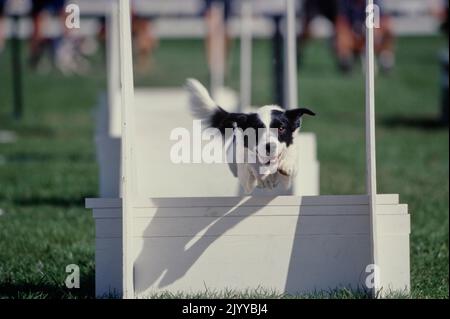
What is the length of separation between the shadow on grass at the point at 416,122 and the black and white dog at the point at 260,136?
9.09 metres

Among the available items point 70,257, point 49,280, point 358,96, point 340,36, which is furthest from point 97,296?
point 340,36

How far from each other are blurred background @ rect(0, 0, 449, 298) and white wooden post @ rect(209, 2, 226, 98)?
0.15m

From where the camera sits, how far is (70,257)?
603 cm

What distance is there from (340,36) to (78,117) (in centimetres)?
748

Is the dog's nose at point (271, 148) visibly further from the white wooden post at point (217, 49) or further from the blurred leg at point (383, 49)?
the blurred leg at point (383, 49)

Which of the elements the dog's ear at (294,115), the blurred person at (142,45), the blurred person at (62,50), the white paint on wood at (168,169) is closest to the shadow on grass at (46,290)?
the white paint on wood at (168,169)

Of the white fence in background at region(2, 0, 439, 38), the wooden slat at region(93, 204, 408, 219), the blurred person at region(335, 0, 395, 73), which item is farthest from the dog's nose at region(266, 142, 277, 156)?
the white fence in background at region(2, 0, 439, 38)

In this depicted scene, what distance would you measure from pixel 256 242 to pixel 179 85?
51.2ft

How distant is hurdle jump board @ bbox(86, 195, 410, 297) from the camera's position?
195 inches

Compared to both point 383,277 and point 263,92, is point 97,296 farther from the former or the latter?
point 263,92

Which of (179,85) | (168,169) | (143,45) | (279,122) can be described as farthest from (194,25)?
(279,122)

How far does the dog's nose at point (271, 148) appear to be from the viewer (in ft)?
16.6

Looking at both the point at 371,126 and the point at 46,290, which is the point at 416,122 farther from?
Answer: the point at 46,290

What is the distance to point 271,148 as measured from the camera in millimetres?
5082
